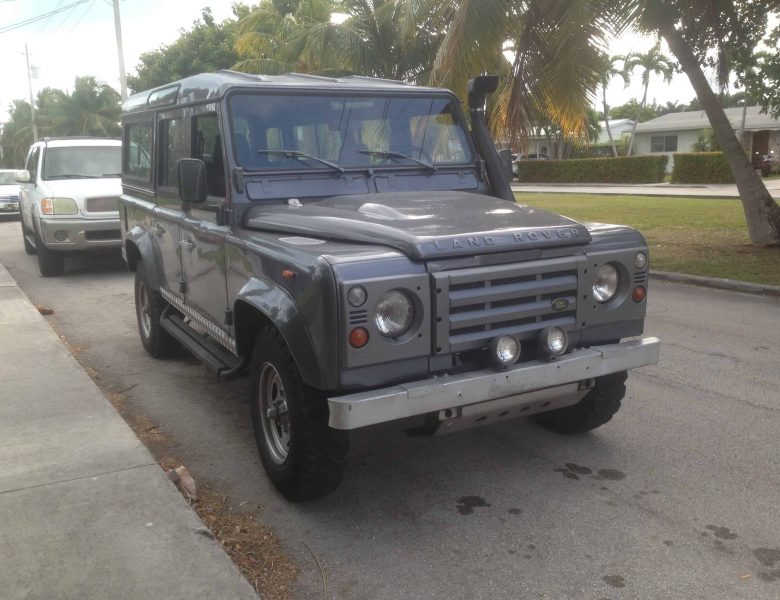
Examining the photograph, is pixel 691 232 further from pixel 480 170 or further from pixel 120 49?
pixel 120 49

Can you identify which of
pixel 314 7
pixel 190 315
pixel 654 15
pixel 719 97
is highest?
pixel 314 7

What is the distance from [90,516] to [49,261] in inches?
347

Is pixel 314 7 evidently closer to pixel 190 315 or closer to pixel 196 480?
pixel 190 315

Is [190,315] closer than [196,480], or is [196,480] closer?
[196,480]

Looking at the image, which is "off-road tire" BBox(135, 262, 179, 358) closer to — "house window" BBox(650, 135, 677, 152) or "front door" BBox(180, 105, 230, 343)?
"front door" BBox(180, 105, 230, 343)

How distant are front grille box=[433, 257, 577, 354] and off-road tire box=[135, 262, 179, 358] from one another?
352 centimetres

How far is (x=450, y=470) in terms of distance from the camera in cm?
450

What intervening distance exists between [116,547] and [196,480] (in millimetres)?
1000

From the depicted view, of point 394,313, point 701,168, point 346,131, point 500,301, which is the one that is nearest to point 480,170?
point 346,131

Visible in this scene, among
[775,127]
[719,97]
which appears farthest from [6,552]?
[775,127]

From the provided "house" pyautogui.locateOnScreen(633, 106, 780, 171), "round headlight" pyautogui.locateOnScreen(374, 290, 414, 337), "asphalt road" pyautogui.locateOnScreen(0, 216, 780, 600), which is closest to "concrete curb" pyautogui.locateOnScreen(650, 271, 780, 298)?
"asphalt road" pyautogui.locateOnScreen(0, 216, 780, 600)

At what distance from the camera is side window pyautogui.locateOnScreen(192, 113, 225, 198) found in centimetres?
472

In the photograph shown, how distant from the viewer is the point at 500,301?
373cm

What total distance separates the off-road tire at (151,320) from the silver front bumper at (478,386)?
11.5 feet
